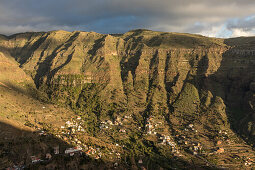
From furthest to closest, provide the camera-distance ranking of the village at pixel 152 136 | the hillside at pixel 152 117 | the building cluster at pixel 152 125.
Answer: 1. the building cluster at pixel 152 125
2. the hillside at pixel 152 117
3. the village at pixel 152 136

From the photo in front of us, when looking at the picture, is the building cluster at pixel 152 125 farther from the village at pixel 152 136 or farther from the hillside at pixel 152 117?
the hillside at pixel 152 117

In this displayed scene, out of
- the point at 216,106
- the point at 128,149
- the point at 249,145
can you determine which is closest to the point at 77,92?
the point at 128,149

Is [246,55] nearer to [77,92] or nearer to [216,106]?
[216,106]

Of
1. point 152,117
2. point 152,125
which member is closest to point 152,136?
point 152,125

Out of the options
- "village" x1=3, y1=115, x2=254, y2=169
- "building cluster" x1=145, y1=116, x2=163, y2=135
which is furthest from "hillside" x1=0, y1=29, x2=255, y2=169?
"building cluster" x1=145, y1=116, x2=163, y2=135

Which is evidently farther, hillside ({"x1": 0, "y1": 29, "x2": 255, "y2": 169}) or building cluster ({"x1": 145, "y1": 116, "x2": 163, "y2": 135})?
building cluster ({"x1": 145, "y1": 116, "x2": 163, "y2": 135})

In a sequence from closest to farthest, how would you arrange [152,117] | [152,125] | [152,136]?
[152,136]
[152,125]
[152,117]

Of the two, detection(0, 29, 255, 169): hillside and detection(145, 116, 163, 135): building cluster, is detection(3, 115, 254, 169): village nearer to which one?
detection(145, 116, 163, 135): building cluster

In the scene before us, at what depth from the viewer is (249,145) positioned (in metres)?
126

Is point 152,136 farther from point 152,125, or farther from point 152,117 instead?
point 152,117

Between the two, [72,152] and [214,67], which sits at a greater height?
[214,67]

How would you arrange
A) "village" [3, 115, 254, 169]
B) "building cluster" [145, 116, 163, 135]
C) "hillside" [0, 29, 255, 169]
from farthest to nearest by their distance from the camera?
"building cluster" [145, 116, 163, 135]
"hillside" [0, 29, 255, 169]
"village" [3, 115, 254, 169]

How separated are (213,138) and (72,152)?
96224 mm

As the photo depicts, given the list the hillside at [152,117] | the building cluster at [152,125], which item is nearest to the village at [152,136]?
the building cluster at [152,125]
